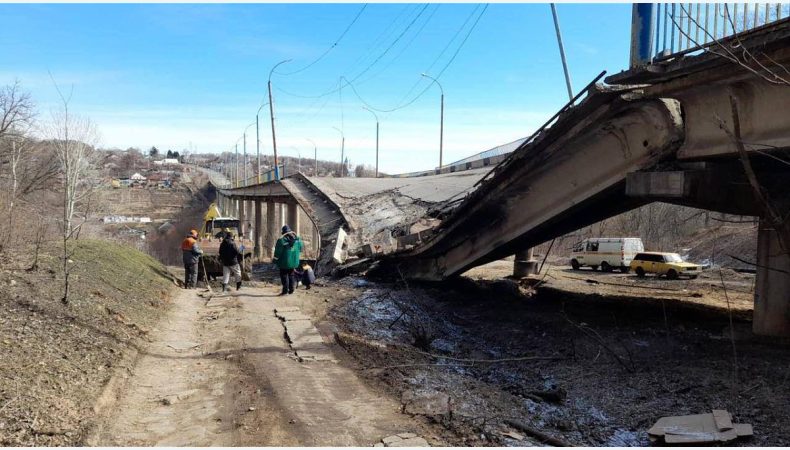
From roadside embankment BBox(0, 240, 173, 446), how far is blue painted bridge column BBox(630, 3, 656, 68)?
28.9 ft

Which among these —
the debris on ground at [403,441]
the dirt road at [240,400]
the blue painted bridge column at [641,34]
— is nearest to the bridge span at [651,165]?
the blue painted bridge column at [641,34]

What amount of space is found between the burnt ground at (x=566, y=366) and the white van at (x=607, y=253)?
16.6 meters

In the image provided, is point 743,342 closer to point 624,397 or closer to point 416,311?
point 624,397

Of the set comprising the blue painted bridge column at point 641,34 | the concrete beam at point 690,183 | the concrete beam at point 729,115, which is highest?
the blue painted bridge column at point 641,34

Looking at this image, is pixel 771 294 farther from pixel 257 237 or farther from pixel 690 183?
pixel 257 237

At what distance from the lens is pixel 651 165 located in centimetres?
989

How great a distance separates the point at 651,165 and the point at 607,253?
869 inches

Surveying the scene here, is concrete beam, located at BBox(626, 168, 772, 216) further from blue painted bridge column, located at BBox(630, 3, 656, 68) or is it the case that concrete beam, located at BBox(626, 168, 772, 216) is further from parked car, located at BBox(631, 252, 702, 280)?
parked car, located at BBox(631, 252, 702, 280)

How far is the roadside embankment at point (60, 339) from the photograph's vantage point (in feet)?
16.5

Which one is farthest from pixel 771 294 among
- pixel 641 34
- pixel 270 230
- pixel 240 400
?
pixel 270 230

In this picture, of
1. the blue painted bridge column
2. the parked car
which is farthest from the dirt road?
the parked car

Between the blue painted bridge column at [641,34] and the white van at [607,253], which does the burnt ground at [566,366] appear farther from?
the white van at [607,253]

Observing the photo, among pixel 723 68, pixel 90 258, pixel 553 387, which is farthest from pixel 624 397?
pixel 90 258

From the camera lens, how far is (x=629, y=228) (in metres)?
44.9
